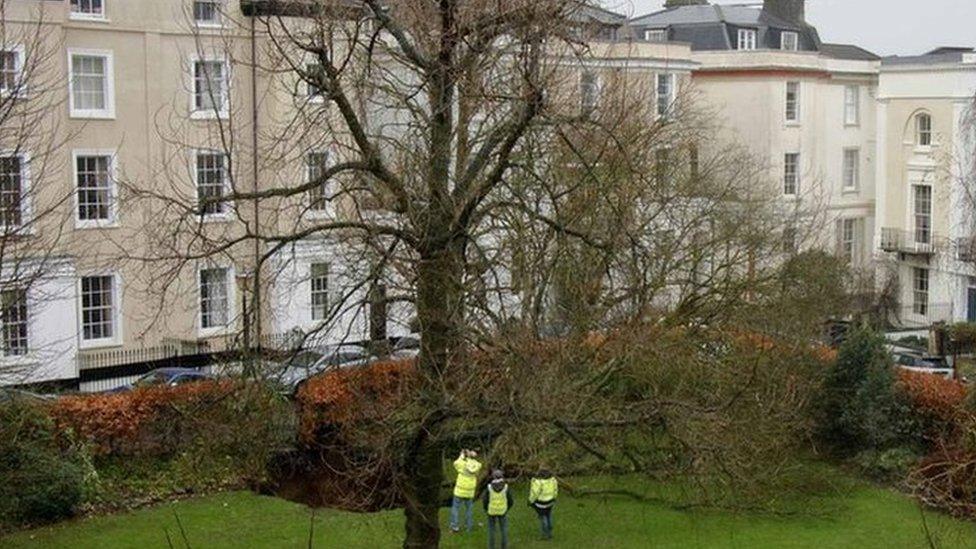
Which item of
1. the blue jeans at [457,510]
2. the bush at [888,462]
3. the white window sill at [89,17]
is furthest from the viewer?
the white window sill at [89,17]

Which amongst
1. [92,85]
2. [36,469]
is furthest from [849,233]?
[36,469]

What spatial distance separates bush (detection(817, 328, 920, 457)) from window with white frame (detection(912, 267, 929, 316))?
21243 mm

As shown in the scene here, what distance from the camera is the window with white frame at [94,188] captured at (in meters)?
30.3

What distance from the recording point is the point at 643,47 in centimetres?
4028

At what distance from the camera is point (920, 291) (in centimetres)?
4528

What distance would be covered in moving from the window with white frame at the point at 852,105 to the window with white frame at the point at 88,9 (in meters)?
29.1

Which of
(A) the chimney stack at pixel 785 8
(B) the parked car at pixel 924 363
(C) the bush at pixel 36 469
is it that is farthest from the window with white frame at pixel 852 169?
(C) the bush at pixel 36 469

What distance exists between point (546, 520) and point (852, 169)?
106ft

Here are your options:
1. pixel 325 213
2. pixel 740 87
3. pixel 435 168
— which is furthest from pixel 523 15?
pixel 740 87

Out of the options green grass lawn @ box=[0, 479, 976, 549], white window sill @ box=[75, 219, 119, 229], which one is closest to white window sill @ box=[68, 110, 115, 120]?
white window sill @ box=[75, 219, 119, 229]

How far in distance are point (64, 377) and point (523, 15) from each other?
21.6m

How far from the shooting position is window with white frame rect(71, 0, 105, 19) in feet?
99.1

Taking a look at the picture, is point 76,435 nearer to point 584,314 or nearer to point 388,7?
point 584,314

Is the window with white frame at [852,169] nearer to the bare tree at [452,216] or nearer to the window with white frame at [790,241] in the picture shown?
the window with white frame at [790,241]
